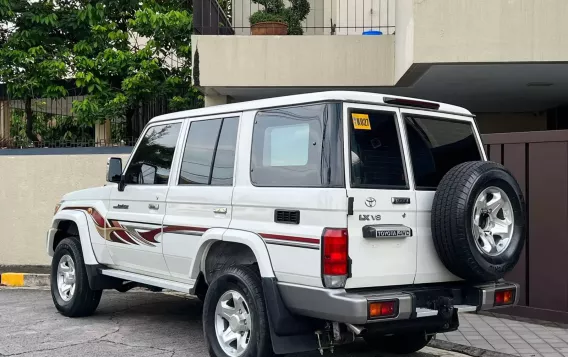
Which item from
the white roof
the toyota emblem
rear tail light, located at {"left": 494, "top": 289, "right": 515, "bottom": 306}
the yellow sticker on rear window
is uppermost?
the white roof

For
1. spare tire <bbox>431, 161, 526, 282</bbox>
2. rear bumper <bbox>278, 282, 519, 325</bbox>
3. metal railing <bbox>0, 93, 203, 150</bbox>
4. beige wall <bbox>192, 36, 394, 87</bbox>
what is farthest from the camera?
metal railing <bbox>0, 93, 203, 150</bbox>

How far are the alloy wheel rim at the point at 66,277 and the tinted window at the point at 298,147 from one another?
3.33 metres

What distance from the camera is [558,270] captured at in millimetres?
7289

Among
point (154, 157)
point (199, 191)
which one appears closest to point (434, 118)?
point (199, 191)

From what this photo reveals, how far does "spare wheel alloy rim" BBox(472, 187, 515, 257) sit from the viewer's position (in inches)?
195

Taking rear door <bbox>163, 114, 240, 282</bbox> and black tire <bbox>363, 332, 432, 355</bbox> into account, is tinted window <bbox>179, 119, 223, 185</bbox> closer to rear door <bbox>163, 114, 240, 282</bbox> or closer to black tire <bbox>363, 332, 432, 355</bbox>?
rear door <bbox>163, 114, 240, 282</bbox>

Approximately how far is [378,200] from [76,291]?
414 cm

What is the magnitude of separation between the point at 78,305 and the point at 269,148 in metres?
3.49

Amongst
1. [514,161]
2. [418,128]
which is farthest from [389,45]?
[418,128]

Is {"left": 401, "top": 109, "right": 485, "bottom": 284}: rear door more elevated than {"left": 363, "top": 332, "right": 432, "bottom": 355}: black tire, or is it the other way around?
{"left": 401, "top": 109, "right": 485, "bottom": 284}: rear door

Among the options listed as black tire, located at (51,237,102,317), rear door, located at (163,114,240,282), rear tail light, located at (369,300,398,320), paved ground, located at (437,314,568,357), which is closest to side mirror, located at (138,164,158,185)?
rear door, located at (163,114,240,282)

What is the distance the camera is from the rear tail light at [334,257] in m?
4.51

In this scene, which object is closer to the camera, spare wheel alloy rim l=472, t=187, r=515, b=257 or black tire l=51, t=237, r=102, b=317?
spare wheel alloy rim l=472, t=187, r=515, b=257

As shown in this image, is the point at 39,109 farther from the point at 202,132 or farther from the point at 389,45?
the point at 202,132
